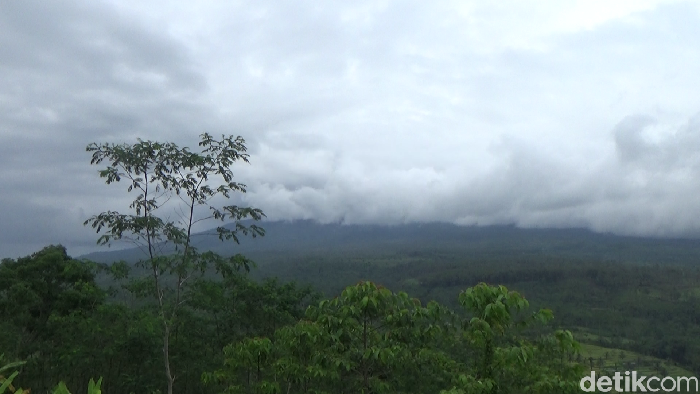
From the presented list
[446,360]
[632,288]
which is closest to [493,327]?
[446,360]

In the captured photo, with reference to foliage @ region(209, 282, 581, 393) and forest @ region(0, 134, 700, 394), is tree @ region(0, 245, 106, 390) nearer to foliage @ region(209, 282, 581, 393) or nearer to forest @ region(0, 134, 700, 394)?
forest @ region(0, 134, 700, 394)

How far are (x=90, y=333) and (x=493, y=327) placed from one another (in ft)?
42.1

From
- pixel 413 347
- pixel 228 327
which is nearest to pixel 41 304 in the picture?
pixel 228 327

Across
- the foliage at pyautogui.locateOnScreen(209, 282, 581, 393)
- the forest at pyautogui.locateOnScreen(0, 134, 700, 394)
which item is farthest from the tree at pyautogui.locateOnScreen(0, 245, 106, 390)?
the foliage at pyautogui.locateOnScreen(209, 282, 581, 393)

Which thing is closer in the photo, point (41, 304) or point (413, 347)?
point (413, 347)

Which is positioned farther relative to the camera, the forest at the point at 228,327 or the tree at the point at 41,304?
the tree at the point at 41,304

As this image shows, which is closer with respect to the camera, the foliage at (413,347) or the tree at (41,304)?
the foliage at (413,347)

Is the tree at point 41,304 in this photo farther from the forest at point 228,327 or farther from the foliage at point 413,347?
the foliage at point 413,347

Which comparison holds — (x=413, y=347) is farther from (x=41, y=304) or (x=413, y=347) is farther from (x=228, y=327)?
(x=41, y=304)

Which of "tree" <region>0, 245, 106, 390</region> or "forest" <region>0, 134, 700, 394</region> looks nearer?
"forest" <region>0, 134, 700, 394</region>

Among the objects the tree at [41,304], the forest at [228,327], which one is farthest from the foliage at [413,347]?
the tree at [41,304]

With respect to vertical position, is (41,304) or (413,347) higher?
(413,347)

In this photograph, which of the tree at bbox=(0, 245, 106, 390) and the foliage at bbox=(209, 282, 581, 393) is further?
the tree at bbox=(0, 245, 106, 390)

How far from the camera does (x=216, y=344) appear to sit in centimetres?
1541
